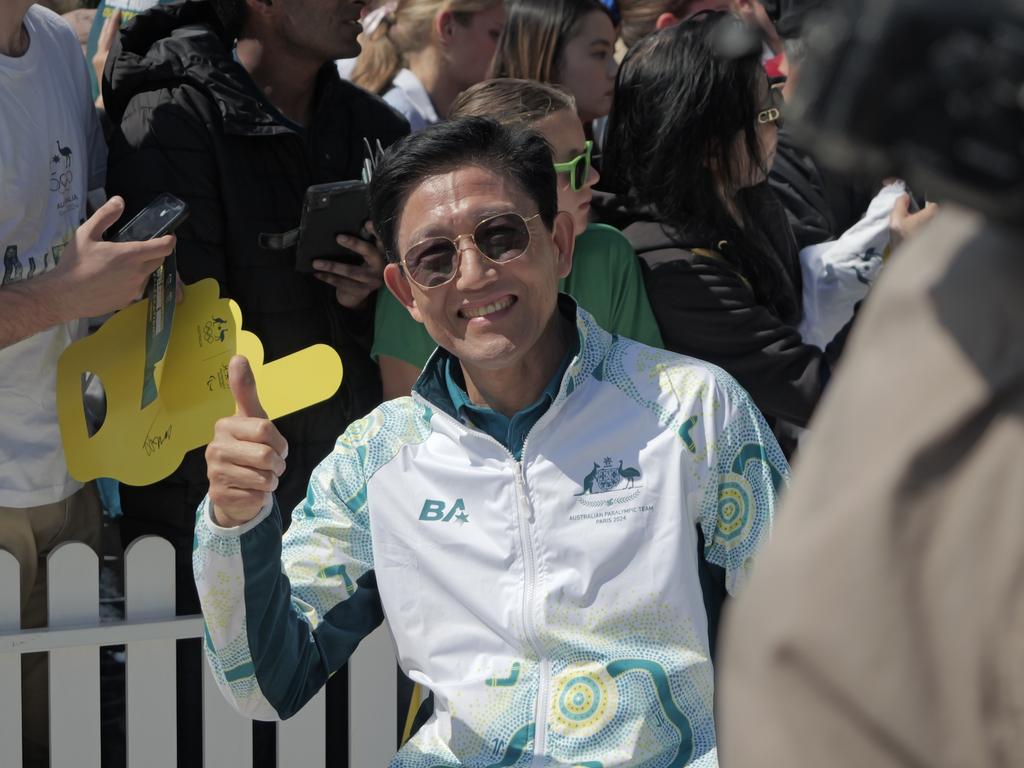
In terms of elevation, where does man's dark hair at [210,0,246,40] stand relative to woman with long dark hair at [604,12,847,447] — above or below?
above

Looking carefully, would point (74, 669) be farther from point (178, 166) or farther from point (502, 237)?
point (502, 237)

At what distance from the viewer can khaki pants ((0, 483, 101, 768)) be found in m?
3.18

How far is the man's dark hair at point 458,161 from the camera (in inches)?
105

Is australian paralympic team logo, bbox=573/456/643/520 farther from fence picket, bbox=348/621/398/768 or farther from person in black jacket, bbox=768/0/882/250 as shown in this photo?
person in black jacket, bbox=768/0/882/250

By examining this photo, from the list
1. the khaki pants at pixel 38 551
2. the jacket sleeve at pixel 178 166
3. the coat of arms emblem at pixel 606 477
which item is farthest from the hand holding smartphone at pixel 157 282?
the coat of arms emblem at pixel 606 477

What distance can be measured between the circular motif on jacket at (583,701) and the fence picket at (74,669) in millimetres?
1319

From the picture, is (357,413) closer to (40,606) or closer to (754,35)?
(40,606)

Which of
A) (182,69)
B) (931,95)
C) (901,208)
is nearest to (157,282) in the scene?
(182,69)

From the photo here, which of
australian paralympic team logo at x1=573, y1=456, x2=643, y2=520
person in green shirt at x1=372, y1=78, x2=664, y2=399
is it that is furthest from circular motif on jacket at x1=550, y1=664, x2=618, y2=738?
person in green shirt at x1=372, y1=78, x2=664, y2=399

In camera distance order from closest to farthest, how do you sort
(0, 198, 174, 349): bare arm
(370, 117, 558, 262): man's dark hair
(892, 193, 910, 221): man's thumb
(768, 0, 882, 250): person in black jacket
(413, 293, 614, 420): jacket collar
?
1. (413, 293, 614, 420): jacket collar
2. (370, 117, 558, 262): man's dark hair
3. (0, 198, 174, 349): bare arm
4. (892, 193, 910, 221): man's thumb
5. (768, 0, 882, 250): person in black jacket

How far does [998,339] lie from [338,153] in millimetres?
2864

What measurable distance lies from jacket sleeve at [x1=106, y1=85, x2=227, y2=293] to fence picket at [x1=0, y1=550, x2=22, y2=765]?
0.80m

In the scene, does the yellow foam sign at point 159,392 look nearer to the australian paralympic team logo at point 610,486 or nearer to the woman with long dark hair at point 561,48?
the australian paralympic team logo at point 610,486

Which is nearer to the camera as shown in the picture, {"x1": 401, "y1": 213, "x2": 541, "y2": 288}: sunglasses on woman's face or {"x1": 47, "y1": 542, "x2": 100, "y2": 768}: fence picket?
{"x1": 401, "y1": 213, "x2": 541, "y2": 288}: sunglasses on woman's face
